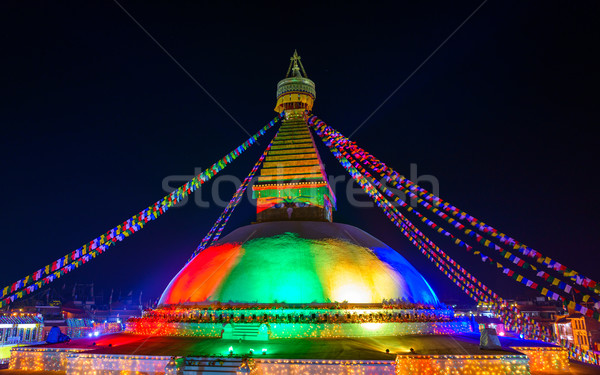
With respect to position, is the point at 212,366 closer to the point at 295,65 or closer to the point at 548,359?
the point at 548,359

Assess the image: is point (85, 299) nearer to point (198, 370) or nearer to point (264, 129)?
point (264, 129)

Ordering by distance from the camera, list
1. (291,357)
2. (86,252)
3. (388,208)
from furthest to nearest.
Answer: (388,208) → (86,252) → (291,357)

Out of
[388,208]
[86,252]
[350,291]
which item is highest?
[388,208]

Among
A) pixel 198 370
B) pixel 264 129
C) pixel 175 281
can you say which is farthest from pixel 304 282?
pixel 264 129

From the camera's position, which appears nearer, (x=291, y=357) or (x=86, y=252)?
(x=291, y=357)

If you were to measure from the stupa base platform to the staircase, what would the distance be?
16mm

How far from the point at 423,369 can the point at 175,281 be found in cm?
739

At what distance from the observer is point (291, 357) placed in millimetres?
7305

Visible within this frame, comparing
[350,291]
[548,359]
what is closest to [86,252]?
[350,291]

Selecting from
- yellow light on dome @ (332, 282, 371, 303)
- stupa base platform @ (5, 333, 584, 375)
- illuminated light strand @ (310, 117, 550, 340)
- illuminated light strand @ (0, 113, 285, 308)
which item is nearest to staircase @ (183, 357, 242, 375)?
stupa base platform @ (5, 333, 584, 375)

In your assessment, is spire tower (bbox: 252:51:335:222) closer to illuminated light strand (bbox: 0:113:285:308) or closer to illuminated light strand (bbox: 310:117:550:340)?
illuminated light strand (bbox: 310:117:550:340)

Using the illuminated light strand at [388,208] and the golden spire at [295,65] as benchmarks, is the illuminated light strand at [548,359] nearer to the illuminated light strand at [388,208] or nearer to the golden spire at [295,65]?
the illuminated light strand at [388,208]

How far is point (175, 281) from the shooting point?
438 inches

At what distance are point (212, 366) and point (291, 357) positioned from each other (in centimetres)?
152
